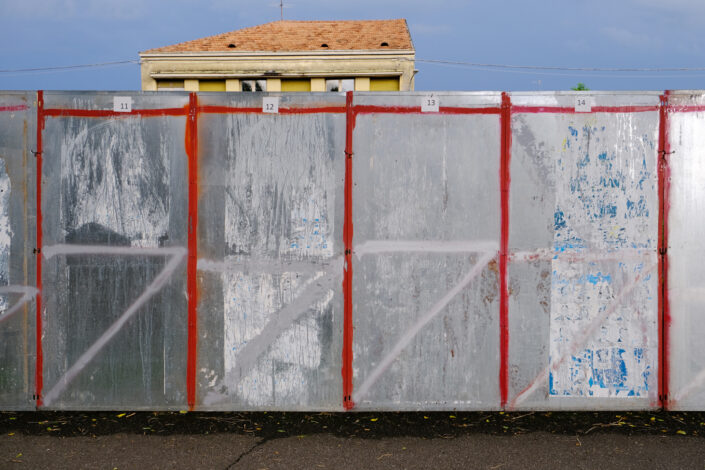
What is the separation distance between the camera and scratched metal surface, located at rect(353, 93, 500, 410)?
15.0 ft

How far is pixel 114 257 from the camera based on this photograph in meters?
4.60

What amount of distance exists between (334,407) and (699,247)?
3308 mm

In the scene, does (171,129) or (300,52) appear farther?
(300,52)

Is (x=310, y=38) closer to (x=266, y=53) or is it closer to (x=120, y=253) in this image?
(x=266, y=53)

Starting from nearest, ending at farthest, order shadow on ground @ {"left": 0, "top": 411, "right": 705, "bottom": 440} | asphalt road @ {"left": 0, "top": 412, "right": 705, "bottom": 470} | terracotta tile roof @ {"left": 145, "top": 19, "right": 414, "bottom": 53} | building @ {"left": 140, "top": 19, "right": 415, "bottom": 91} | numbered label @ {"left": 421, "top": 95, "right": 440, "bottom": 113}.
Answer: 1. asphalt road @ {"left": 0, "top": 412, "right": 705, "bottom": 470}
2. shadow on ground @ {"left": 0, "top": 411, "right": 705, "bottom": 440}
3. numbered label @ {"left": 421, "top": 95, "right": 440, "bottom": 113}
4. building @ {"left": 140, "top": 19, "right": 415, "bottom": 91}
5. terracotta tile roof @ {"left": 145, "top": 19, "right": 414, "bottom": 53}

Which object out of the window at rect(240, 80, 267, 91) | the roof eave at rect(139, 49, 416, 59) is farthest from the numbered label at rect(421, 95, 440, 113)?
the window at rect(240, 80, 267, 91)

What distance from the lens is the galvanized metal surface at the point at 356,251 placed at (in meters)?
4.57

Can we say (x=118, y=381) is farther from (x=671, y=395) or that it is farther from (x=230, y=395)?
→ (x=671, y=395)

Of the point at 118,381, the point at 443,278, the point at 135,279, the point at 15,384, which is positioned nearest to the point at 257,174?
the point at 135,279

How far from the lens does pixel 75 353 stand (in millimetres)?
4598

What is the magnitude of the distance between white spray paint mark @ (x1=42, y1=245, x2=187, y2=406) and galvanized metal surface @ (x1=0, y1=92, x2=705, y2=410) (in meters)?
0.02

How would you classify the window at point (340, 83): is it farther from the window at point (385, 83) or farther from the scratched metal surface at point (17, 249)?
the scratched metal surface at point (17, 249)

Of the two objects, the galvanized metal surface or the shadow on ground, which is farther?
the galvanized metal surface

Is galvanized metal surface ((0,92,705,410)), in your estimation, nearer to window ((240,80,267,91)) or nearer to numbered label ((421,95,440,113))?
numbered label ((421,95,440,113))
